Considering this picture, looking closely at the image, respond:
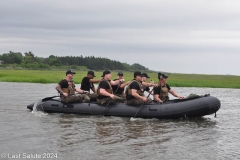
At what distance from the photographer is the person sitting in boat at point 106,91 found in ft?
45.1

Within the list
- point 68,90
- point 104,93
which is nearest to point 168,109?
point 104,93

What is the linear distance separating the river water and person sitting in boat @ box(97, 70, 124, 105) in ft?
2.50

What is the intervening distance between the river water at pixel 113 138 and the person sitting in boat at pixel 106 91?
0.76 metres

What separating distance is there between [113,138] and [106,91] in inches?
160

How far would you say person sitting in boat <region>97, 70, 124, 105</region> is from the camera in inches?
541

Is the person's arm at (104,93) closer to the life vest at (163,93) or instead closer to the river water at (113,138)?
the river water at (113,138)

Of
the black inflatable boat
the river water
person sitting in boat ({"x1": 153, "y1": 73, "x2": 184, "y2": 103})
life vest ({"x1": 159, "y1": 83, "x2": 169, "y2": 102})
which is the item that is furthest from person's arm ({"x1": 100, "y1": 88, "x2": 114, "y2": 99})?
life vest ({"x1": 159, "y1": 83, "x2": 169, "y2": 102})

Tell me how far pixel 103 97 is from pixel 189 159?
629 centimetres

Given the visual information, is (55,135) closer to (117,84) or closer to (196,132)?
(196,132)

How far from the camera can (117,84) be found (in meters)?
14.9

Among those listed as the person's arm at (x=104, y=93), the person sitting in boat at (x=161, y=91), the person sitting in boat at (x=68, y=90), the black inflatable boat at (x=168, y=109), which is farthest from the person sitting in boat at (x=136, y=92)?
the person sitting in boat at (x=68, y=90)

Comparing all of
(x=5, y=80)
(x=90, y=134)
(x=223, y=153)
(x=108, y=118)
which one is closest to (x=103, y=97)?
(x=108, y=118)

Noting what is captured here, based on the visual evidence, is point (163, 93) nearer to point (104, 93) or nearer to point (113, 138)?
point (104, 93)

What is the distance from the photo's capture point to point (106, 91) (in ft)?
45.8
